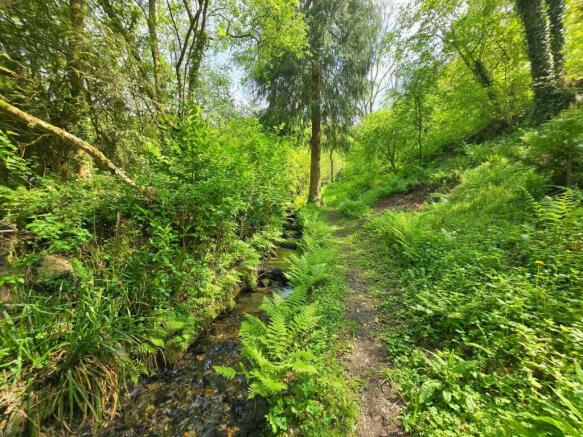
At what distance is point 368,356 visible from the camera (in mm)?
2699

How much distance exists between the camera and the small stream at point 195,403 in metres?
2.29

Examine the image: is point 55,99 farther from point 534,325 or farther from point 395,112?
point 395,112

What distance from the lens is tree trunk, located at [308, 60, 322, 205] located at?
9.88 m

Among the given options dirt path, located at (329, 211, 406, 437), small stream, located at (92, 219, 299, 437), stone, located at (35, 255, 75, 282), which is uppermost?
stone, located at (35, 255, 75, 282)

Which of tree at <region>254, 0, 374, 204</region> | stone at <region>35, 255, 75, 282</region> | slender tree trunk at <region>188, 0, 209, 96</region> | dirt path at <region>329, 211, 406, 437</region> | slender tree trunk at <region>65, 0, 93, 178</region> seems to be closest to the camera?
dirt path at <region>329, 211, 406, 437</region>

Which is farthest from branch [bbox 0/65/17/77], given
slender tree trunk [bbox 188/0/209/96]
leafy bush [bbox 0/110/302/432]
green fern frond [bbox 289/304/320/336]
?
green fern frond [bbox 289/304/320/336]

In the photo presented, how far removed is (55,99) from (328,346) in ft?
17.8

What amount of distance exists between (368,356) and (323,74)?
34.7 ft

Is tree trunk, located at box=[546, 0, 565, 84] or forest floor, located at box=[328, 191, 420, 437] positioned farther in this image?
tree trunk, located at box=[546, 0, 565, 84]

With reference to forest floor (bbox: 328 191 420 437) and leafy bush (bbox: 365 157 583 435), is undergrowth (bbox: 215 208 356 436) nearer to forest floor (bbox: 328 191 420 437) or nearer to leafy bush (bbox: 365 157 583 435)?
forest floor (bbox: 328 191 420 437)

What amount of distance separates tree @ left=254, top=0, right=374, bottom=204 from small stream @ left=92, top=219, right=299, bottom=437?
366 inches

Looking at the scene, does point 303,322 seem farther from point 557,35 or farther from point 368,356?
point 557,35

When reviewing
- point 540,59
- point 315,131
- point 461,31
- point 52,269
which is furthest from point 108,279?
point 461,31

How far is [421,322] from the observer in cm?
285
